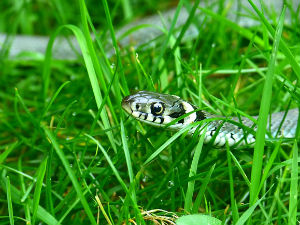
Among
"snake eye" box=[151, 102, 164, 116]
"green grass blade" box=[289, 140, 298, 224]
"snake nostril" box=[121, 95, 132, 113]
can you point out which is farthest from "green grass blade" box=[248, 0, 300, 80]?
"snake nostril" box=[121, 95, 132, 113]

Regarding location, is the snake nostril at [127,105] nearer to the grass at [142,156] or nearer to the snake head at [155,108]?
the snake head at [155,108]

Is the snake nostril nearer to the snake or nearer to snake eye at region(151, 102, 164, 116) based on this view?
the snake

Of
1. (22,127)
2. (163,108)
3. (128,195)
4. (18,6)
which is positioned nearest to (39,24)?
(18,6)

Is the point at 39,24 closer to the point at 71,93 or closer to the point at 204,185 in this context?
the point at 71,93

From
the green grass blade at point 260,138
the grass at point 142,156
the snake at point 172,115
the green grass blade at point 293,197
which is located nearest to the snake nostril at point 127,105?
the snake at point 172,115

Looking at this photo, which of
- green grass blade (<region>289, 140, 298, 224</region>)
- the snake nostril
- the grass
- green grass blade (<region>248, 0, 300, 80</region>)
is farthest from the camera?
the snake nostril

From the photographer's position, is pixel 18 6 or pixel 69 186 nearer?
pixel 69 186

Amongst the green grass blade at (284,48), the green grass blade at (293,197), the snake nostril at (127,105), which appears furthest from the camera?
the snake nostril at (127,105)

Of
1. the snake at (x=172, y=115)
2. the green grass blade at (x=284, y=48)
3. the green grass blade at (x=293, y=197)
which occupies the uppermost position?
the green grass blade at (x=284, y=48)
